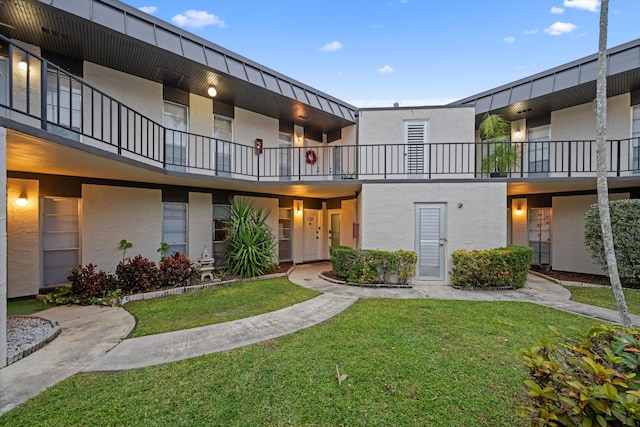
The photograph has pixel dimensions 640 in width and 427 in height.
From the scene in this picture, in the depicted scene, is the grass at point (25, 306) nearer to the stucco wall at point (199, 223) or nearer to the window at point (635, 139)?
the stucco wall at point (199, 223)

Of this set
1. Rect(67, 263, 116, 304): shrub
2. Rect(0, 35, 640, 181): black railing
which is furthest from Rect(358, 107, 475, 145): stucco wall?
Rect(67, 263, 116, 304): shrub

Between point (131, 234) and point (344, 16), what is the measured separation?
11199 mm

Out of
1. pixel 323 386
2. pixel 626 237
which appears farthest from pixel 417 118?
pixel 323 386

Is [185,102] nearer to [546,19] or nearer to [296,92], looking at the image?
[296,92]

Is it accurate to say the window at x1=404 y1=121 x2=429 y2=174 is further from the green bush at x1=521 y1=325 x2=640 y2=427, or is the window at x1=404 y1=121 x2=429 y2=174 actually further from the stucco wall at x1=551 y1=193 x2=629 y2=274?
the green bush at x1=521 y1=325 x2=640 y2=427

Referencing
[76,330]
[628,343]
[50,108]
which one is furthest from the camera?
[50,108]

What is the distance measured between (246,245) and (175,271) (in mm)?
2023

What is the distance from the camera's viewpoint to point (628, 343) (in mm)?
1671

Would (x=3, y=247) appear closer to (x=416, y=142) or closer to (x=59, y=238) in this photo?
(x=59, y=238)

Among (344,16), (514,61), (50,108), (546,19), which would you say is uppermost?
(344,16)

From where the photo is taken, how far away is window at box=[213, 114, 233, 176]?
864 centimetres

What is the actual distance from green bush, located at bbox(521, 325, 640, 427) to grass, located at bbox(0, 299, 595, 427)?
3.08 feet

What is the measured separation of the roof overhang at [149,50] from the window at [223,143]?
0.63 metres

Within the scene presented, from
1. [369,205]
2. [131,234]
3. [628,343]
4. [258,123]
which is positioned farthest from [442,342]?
[258,123]
